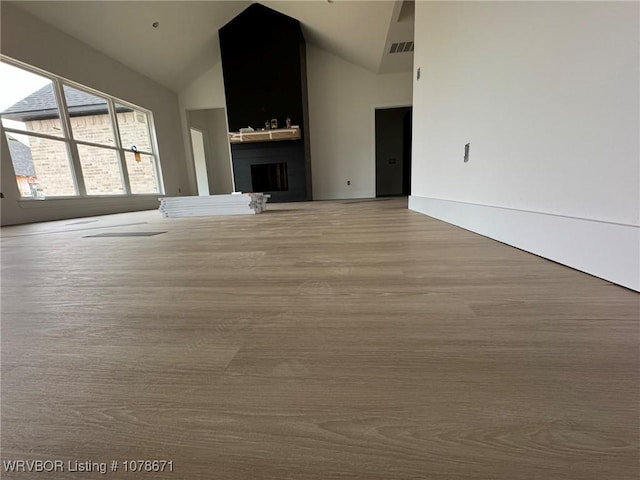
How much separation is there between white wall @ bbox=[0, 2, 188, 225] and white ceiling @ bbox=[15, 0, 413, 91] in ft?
0.55

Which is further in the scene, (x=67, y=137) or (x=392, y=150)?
(x=392, y=150)

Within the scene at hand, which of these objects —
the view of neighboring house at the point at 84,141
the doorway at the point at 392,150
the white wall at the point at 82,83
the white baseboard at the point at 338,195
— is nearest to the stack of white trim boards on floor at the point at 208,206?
the white wall at the point at 82,83

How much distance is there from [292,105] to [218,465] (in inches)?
235

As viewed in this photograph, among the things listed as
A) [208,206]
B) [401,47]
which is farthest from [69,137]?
[401,47]

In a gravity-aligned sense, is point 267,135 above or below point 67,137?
above

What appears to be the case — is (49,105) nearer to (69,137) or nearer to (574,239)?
(69,137)

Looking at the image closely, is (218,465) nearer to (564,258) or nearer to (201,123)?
(564,258)

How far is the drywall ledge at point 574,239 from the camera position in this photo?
690mm

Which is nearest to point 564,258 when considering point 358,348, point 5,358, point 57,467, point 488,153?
point 488,153

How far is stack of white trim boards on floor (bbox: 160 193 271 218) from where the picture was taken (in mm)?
3379

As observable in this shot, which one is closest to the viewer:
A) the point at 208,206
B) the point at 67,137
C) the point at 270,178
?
the point at 208,206

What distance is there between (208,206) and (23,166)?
96.7 inches

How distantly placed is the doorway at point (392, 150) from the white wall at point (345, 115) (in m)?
1.16

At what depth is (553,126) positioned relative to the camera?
0.94 meters
